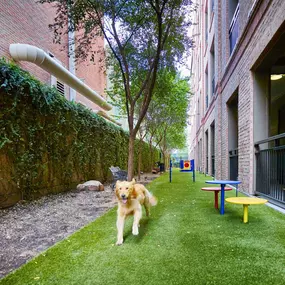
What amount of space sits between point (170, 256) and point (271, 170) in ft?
11.7

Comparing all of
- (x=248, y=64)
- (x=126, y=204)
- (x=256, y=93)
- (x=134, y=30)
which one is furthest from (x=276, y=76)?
(x=126, y=204)

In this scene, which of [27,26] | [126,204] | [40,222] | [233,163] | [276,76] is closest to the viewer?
[126,204]

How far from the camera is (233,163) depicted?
27.9 feet

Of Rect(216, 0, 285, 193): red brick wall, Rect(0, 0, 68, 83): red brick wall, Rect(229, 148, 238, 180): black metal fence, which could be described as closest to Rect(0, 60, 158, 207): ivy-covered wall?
Rect(0, 0, 68, 83): red brick wall

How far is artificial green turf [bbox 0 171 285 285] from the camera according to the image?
6.72 ft

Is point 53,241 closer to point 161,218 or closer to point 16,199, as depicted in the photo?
point 161,218

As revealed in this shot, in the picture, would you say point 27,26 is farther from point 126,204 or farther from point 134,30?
point 126,204

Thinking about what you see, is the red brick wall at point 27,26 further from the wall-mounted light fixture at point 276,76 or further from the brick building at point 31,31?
the wall-mounted light fixture at point 276,76

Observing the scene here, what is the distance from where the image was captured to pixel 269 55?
5238mm

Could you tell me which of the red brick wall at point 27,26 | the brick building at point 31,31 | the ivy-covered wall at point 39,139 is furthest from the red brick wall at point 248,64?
the red brick wall at point 27,26

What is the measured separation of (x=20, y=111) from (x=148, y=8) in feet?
14.1

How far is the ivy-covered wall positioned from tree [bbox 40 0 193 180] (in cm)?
189

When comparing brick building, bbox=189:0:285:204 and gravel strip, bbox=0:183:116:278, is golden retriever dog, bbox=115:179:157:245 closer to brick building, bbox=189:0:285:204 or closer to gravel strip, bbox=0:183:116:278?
gravel strip, bbox=0:183:116:278

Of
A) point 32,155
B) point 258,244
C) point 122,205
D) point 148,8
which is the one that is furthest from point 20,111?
point 258,244
